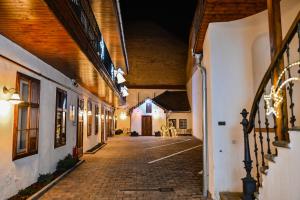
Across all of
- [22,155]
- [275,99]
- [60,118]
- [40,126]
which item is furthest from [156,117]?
[275,99]

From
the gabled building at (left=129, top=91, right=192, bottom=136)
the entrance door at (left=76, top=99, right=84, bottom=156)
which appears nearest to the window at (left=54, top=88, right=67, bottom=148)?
the entrance door at (left=76, top=99, right=84, bottom=156)

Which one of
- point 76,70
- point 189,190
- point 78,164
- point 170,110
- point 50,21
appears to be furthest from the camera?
point 170,110

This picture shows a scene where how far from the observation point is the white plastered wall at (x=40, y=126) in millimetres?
5098

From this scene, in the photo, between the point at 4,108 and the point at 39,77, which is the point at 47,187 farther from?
the point at 39,77

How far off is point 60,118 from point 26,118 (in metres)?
2.68

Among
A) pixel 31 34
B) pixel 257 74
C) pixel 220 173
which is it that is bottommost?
pixel 220 173

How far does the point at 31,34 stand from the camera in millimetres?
4871

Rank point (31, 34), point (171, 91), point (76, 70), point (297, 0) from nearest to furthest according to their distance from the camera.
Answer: point (31, 34) < point (297, 0) < point (76, 70) < point (171, 91)

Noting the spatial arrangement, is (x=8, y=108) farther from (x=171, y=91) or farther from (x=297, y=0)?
(x=171, y=91)

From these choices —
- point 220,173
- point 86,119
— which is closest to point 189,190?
point 220,173

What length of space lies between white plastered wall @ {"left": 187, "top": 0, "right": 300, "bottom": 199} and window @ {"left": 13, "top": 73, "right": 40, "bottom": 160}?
4231 millimetres

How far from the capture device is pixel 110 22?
1100 centimetres

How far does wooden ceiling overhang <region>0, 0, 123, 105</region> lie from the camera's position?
3857 mm

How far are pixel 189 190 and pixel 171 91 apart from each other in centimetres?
2675
